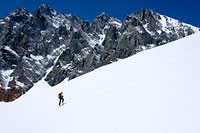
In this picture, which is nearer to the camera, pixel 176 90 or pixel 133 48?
pixel 176 90

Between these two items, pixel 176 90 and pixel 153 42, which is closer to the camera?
pixel 176 90

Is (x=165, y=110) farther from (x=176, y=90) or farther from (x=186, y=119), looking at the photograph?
(x=176, y=90)

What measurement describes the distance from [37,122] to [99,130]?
19.5 ft

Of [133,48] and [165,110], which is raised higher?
[133,48]

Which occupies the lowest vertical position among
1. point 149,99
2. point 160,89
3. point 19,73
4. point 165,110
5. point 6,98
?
point 165,110

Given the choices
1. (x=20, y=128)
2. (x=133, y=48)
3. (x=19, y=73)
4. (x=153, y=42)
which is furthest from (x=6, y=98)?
(x=20, y=128)

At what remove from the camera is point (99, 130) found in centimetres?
774

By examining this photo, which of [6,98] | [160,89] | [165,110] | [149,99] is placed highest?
[6,98]

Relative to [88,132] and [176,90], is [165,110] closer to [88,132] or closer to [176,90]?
[176,90]

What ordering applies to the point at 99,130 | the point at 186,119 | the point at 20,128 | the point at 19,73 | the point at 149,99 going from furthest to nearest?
the point at 19,73, the point at 20,128, the point at 149,99, the point at 99,130, the point at 186,119

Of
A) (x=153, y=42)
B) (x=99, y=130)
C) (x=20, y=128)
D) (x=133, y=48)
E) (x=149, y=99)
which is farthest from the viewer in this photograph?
(x=153, y=42)

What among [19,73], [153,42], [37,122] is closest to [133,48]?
[153,42]

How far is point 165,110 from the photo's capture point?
6.93 meters

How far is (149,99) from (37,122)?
7366 millimetres
